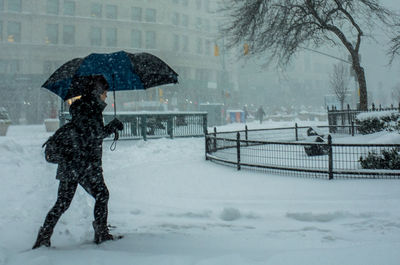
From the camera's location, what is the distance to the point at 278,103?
3196 inches

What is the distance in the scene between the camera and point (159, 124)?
17328 millimetres

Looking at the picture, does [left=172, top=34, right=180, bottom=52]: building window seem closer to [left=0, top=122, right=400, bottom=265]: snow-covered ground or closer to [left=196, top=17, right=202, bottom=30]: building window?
[left=196, top=17, right=202, bottom=30]: building window

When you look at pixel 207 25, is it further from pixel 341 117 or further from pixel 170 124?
pixel 170 124

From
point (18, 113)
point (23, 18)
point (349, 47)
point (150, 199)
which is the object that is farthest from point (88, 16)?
point (150, 199)

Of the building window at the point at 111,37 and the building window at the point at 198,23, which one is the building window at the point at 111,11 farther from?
the building window at the point at 198,23

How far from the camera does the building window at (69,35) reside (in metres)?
41.5

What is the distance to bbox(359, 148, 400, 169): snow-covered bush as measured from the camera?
707 centimetres

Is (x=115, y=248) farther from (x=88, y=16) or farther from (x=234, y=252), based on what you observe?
(x=88, y=16)

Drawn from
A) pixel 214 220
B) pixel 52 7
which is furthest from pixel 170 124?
pixel 52 7

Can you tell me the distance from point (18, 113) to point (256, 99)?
2286 inches

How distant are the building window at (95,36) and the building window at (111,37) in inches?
43.9

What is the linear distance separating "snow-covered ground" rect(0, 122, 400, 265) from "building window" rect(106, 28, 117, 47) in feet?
127

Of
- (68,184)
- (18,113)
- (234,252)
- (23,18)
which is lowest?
(234,252)

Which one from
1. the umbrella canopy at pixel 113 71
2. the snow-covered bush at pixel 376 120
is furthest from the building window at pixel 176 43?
the umbrella canopy at pixel 113 71
